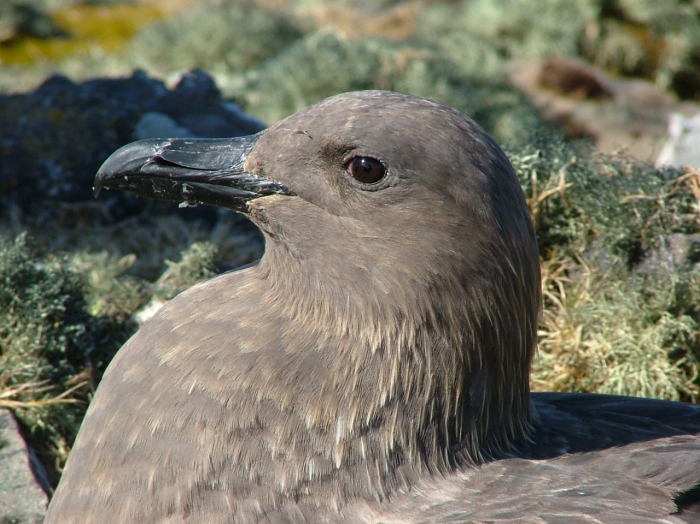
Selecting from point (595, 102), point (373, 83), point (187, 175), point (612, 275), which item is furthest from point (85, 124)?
point (595, 102)

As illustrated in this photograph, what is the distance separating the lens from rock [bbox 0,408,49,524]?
9.45ft

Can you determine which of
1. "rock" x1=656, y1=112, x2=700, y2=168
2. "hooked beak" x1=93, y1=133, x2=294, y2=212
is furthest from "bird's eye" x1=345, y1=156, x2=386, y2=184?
"rock" x1=656, y1=112, x2=700, y2=168

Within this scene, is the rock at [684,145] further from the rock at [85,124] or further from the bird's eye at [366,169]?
the bird's eye at [366,169]

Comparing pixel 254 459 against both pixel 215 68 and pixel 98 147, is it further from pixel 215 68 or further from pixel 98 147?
pixel 215 68

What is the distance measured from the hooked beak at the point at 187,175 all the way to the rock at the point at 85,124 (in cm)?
237

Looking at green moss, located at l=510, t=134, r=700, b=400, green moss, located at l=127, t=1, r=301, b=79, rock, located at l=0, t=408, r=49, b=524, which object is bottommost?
rock, located at l=0, t=408, r=49, b=524

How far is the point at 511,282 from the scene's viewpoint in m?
2.29

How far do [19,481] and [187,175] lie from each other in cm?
137

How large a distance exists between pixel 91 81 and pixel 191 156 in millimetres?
3186

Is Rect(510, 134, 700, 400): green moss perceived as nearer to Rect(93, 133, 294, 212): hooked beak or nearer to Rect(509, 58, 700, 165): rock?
Rect(93, 133, 294, 212): hooked beak

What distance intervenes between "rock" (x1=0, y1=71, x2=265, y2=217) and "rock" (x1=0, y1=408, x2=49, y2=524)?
192 centimetres

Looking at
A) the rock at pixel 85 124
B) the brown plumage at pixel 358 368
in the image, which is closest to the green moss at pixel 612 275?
the brown plumage at pixel 358 368

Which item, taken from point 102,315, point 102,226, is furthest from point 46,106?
point 102,315

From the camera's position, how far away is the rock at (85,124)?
4.75 m
